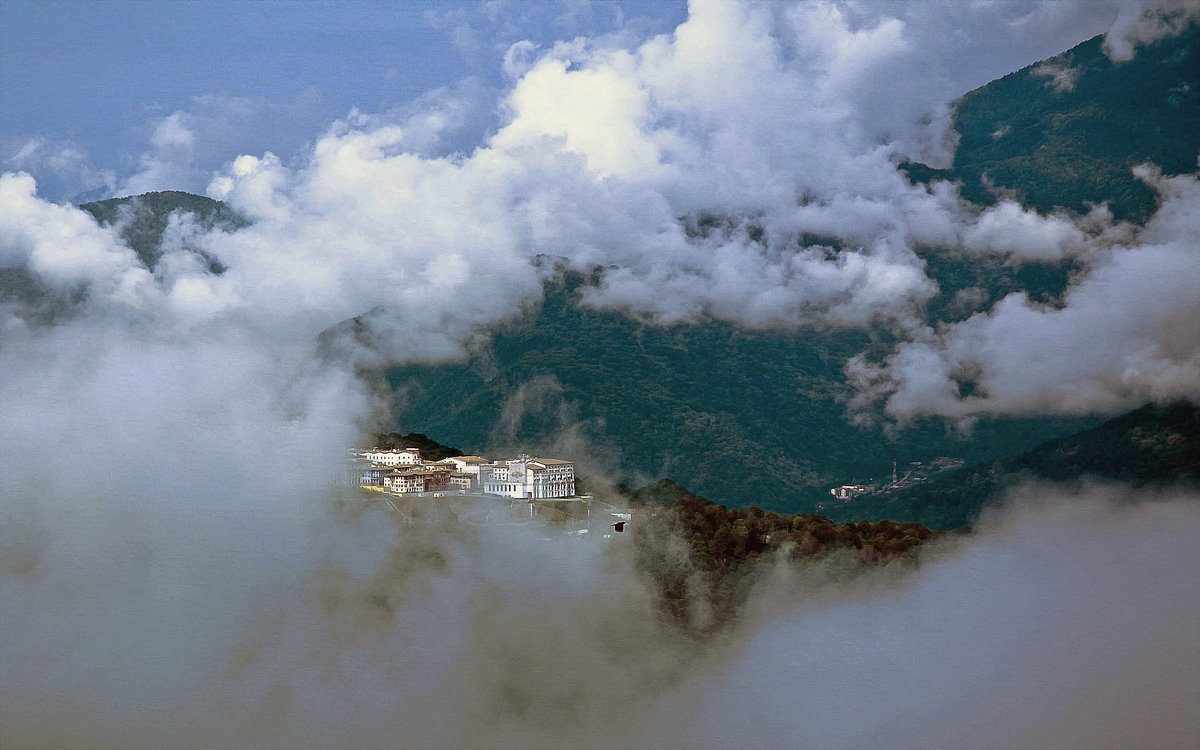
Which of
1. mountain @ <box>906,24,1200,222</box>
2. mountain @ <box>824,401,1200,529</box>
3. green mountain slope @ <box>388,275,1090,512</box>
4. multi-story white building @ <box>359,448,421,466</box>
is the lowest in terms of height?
mountain @ <box>824,401,1200,529</box>

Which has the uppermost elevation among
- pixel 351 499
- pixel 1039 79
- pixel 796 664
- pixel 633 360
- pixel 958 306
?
pixel 1039 79

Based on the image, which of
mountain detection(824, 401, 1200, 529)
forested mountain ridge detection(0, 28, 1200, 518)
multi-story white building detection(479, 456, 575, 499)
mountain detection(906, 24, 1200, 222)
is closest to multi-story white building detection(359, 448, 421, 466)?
multi-story white building detection(479, 456, 575, 499)

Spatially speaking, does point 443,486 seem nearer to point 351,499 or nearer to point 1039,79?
point 351,499

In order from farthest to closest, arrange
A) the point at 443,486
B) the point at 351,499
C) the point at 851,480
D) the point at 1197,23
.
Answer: the point at 1197,23 → the point at 851,480 → the point at 443,486 → the point at 351,499

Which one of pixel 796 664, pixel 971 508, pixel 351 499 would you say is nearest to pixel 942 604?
pixel 796 664

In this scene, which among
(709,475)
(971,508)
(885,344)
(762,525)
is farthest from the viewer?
(885,344)

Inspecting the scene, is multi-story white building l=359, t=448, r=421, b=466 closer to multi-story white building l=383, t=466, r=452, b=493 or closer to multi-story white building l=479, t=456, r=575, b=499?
multi-story white building l=383, t=466, r=452, b=493

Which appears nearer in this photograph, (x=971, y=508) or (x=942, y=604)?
(x=942, y=604)

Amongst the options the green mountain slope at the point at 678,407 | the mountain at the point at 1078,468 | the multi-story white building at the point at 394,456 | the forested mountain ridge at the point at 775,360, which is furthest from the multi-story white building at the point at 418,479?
the green mountain slope at the point at 678,407
